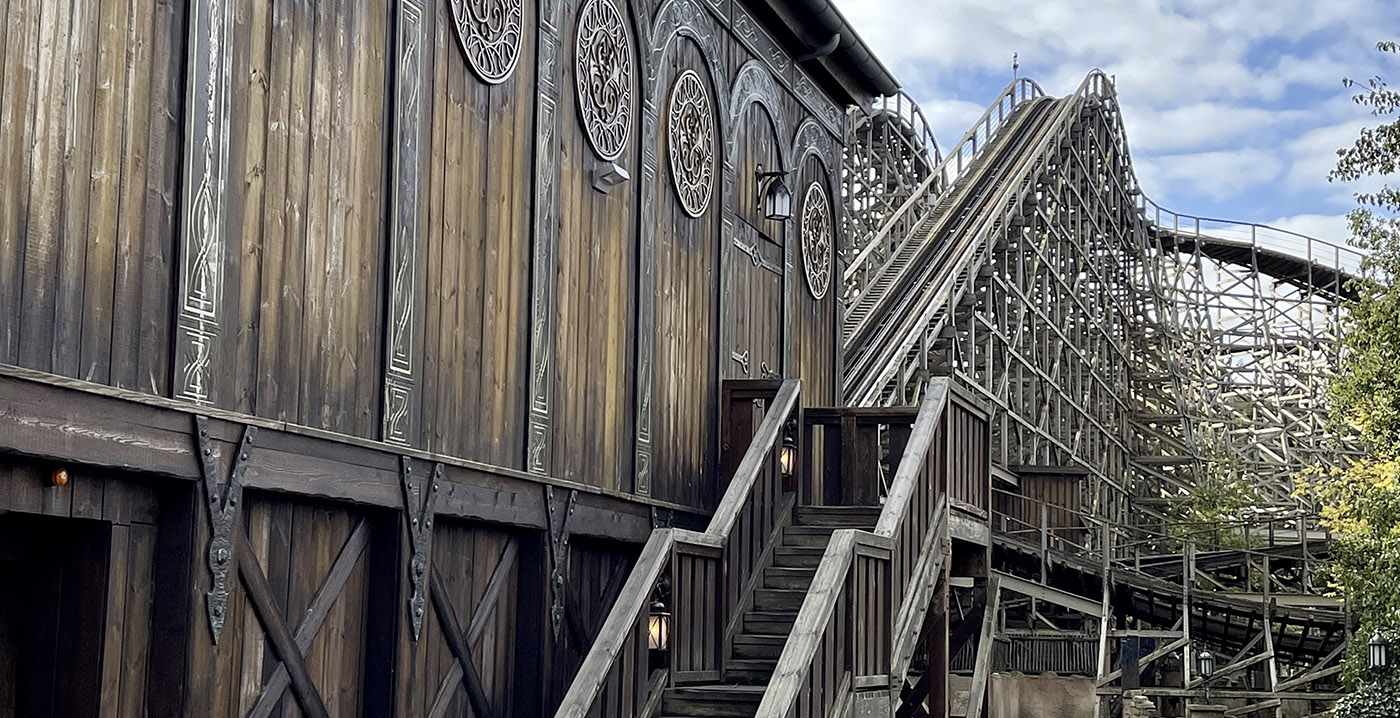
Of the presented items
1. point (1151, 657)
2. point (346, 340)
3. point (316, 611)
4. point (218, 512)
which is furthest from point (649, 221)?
point (1151, 657)

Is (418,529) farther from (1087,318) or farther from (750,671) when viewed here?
(1087,318)

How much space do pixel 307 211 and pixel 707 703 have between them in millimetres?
3291

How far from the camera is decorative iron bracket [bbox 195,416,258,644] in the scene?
6.16 meters

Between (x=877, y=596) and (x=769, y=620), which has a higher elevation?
(x=877, y=596)

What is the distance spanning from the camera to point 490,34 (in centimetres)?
859

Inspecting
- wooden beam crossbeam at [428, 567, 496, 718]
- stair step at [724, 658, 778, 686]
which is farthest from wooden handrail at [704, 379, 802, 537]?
wooden beam crossbeam at [428, 567, 496, 718]

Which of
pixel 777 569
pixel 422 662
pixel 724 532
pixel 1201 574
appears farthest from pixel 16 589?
pixel 1201 574

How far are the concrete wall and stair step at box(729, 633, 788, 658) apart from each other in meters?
10.3

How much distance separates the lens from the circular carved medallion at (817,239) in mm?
13648

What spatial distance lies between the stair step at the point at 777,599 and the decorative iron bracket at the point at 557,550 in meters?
1.22

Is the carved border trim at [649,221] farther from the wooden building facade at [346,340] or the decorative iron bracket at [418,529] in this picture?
the decorative iron bracket at [418,529]

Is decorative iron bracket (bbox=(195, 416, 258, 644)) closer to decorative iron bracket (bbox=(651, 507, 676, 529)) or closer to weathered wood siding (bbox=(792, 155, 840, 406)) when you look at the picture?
decorative iron bracket (bbox=(651, 507, 676, 529))

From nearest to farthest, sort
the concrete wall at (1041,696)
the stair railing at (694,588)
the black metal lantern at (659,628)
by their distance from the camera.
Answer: the stair railing at (694,588) → the black metal lantern at (659,628) → the concrete wall at (1041,696)

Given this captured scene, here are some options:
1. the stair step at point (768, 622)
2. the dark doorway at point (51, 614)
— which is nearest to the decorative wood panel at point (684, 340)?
the stair step at point (768, 622)
